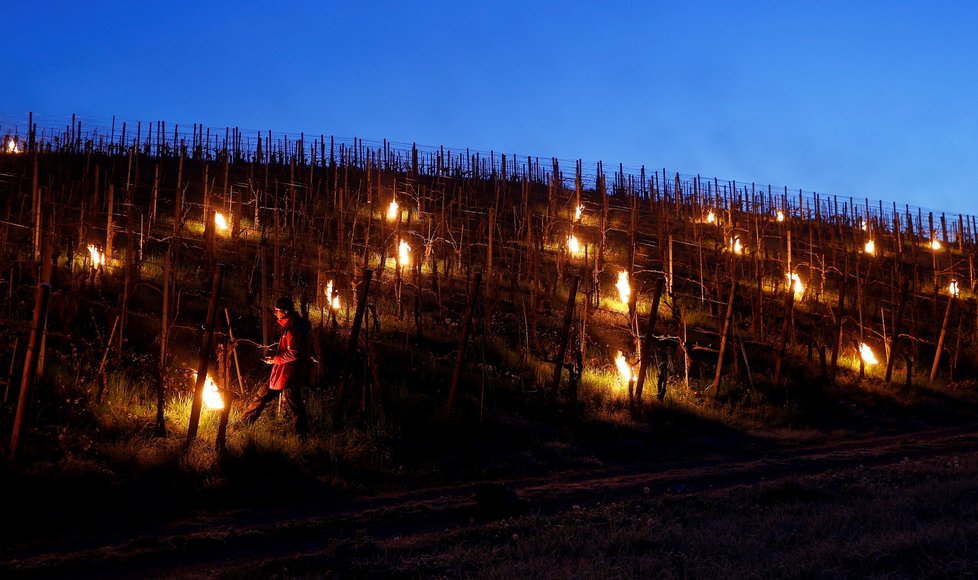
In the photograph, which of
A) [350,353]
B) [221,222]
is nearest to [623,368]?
[350,353]

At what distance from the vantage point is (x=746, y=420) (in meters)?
12.9

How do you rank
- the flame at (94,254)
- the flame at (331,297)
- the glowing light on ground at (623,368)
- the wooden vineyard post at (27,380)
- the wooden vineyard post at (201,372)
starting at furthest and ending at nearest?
the glowing light on ground at (623,368)
the flame at (331,297)
the flame at (94,254)
the wooden vineyard post at (201,372)
the wooden vineyard post at (27,380)

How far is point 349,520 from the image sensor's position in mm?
6750

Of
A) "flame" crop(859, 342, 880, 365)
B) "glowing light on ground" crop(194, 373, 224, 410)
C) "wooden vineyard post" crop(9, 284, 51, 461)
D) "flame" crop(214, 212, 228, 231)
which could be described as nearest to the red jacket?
"glowing light on ground" crop(194, 373, 224, 410)

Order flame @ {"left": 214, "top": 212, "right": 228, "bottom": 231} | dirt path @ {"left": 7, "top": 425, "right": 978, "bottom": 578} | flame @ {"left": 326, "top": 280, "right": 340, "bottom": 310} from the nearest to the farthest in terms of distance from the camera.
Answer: dirt path @ {"left": 7, "top": 425, "right": 978, "bottom": 578} < flame @ {"left": 326, "top": 280, "right": 340, "bottom": 310} < flame @ {"left": 214, "top": 212, "right": 228, "bottom": 231}

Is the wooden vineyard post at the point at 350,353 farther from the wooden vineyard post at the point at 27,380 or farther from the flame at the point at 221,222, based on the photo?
the flame at the point at 221,222

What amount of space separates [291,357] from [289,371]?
0.55 ft

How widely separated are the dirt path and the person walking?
5.34 ft

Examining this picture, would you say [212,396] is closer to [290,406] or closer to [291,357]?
[290,406]

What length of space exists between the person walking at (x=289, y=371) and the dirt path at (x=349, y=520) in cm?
163

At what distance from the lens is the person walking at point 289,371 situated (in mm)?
8891

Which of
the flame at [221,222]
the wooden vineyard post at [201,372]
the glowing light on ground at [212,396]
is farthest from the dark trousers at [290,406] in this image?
the flame at [221,222]

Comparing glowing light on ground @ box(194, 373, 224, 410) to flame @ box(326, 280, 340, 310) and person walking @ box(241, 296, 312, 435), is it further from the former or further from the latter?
flame @ box(326, 280, 340, 310)

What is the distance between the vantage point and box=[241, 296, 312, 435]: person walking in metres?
8.89
